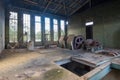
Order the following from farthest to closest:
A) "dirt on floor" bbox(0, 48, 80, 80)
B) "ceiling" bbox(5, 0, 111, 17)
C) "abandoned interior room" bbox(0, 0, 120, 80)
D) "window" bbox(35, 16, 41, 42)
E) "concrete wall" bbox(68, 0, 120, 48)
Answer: "window" bbox(35, 16, 41, 42) < "ceiling" bbox(5, 0, 111, 17) < "concrete wall" bbox(68, 0, 120, 48) < "abandoned interior room" bbox(0, 0, 120, 80) < "dirt on floor" bbox(0, 48, 80, 80)

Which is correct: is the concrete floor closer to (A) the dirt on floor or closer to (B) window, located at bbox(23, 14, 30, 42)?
(A) the dirt on floor

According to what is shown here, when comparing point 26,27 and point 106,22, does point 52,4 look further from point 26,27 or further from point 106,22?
point 106,22

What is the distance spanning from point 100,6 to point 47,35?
6348 millimetres

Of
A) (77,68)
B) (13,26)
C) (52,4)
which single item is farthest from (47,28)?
(77,68)

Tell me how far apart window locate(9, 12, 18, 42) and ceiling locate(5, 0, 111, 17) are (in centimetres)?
104

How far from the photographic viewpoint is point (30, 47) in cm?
703

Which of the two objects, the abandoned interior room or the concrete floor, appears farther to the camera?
the abandoned interior room

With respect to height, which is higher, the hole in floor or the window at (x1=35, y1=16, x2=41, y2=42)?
the window at (x1=35, y1=16, x2=41, y2=42)

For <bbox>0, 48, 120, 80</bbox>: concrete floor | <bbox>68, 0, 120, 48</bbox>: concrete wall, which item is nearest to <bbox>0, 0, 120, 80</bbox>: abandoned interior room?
<bbox>68, 0, 120, 48</bbox>: concrete wall

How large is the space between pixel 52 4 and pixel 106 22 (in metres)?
5.51

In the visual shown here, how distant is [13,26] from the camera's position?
9.16 meters

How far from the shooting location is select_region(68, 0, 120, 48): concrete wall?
7.60 m

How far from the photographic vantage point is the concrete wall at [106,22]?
7602mm

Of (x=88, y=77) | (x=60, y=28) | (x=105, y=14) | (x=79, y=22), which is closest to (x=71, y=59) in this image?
(x=88, y=77)
